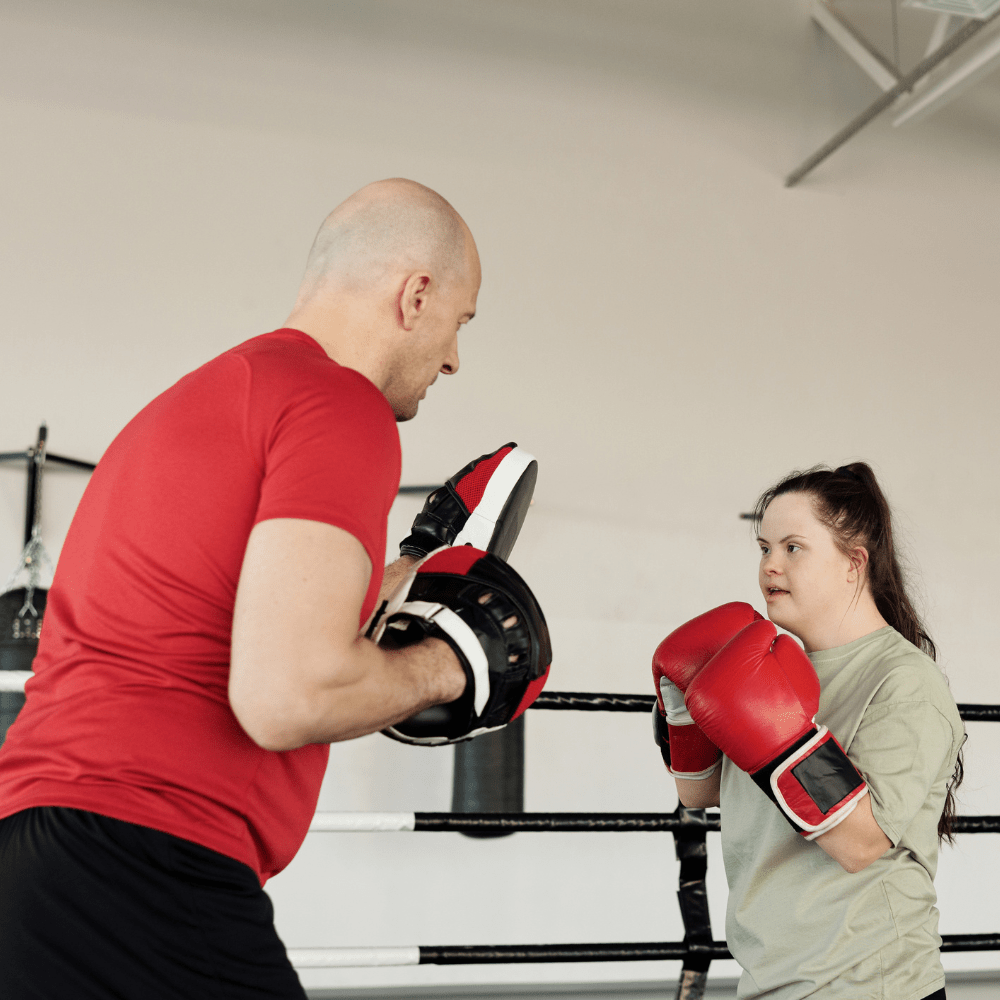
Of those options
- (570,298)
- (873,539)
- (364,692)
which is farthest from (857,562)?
(570,298)

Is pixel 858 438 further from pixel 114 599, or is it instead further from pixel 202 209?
pixel 114 599

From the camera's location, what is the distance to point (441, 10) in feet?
12.1

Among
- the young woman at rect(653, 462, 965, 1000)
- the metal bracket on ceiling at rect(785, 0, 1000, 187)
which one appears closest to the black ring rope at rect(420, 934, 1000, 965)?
the young woman at rect(653, 462, 965, 1000)

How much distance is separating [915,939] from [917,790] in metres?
0.18

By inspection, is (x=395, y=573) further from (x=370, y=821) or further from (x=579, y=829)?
(x=579, y=829)

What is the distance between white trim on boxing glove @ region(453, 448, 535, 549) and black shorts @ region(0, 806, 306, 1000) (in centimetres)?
53

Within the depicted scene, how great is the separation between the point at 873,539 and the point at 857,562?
5 cm

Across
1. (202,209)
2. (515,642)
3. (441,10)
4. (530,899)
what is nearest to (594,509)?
(530,899)

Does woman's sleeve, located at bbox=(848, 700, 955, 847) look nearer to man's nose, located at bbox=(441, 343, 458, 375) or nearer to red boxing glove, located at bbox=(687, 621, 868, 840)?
red boxing glove, located at bbox=(687, 621, 868, 840)

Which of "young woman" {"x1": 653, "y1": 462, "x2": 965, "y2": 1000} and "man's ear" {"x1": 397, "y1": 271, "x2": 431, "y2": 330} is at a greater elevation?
"man's ear" {"x1": 397, "y1": 271, "x2": 431, "y2": 330}

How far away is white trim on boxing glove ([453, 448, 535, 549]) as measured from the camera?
121cm

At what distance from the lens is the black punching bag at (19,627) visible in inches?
97.8

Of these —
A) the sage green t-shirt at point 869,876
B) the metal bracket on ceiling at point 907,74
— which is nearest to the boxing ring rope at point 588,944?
the sage green t-shirt at point 869,876

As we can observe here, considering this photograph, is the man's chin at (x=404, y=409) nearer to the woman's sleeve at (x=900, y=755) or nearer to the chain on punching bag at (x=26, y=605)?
the woman's sleeve at (x=900, y=755)
